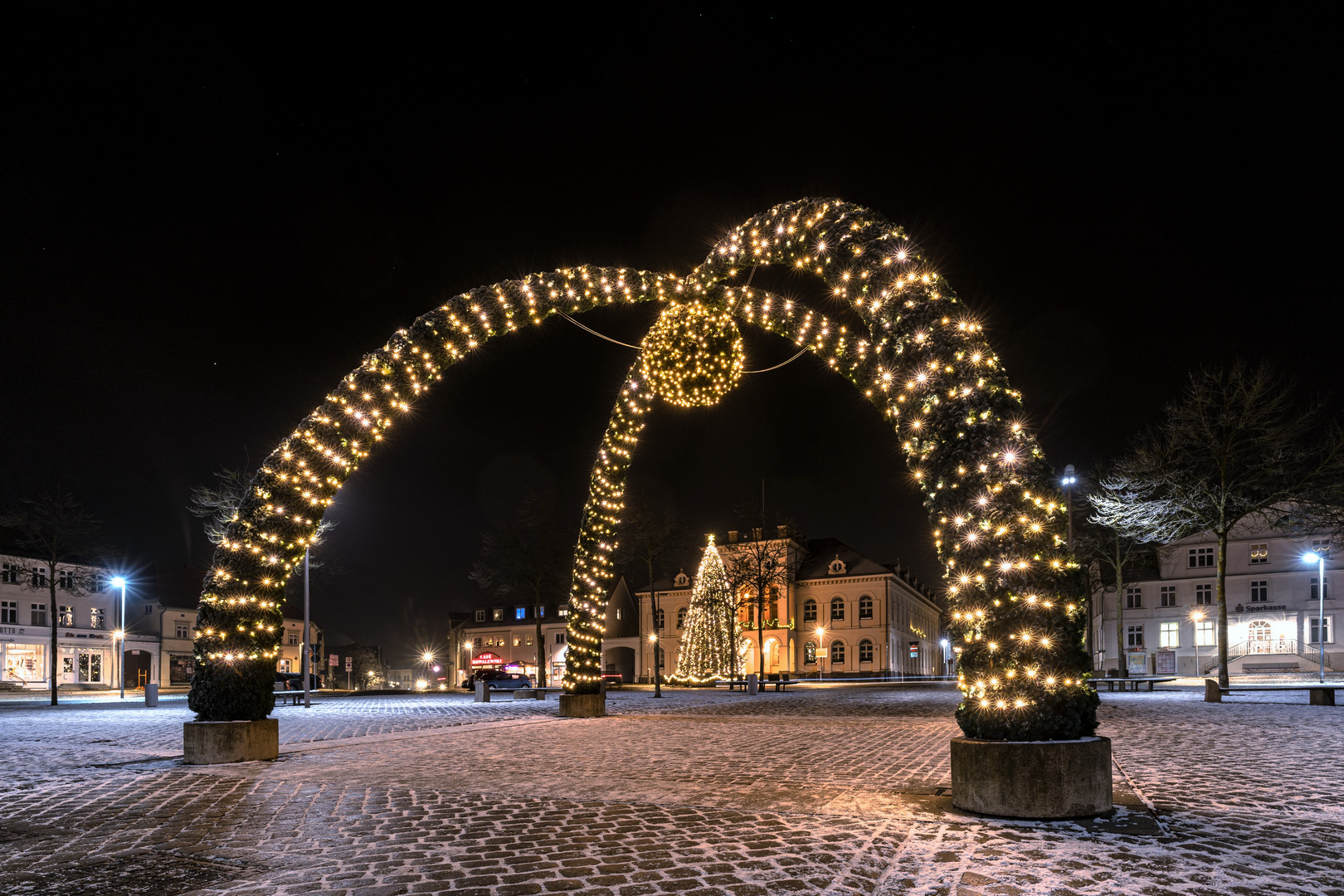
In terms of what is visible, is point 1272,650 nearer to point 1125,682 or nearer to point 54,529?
point 1125,682

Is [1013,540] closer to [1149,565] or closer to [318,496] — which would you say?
[318,496]

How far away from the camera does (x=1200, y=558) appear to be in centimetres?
5544

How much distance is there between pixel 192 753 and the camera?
10.2 meters

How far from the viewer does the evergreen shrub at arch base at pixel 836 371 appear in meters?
6.62

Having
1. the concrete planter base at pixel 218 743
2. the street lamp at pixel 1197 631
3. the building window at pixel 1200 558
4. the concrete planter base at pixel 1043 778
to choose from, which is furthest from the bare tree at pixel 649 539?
the building window at pixel 1200 558

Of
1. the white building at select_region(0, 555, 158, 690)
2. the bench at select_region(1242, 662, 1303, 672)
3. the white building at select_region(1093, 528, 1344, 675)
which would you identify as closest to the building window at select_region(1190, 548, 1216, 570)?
the white building at select_region(1093, 528, 1344, 675)

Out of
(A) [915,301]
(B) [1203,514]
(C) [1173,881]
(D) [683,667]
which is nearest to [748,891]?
(C) [1173,881]

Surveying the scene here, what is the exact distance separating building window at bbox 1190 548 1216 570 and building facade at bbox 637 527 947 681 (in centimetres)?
1938

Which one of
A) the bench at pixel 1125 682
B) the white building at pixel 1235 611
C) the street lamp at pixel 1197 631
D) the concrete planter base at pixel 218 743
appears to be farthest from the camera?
the street lamp at pixel 1197 631

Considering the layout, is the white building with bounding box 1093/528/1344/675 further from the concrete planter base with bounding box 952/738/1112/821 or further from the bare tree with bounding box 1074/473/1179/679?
the concrete planter base with bounding box 952/738/1112/821

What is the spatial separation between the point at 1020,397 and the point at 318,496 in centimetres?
830

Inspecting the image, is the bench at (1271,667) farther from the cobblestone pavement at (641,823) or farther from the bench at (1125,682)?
the cobblestone pavement at (641,823)

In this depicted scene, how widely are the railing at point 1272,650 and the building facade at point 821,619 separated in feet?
67.1

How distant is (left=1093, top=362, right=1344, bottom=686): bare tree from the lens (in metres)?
23.4
